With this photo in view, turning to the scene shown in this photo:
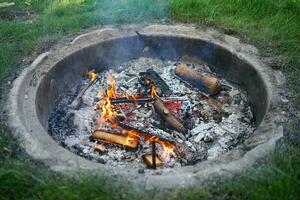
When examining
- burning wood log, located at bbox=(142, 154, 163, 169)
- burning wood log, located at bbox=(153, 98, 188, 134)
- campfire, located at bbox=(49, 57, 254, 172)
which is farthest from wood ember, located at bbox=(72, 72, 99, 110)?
burning wood log, located at bbox=(142, 154, 163, 169)

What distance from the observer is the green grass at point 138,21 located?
304 cm

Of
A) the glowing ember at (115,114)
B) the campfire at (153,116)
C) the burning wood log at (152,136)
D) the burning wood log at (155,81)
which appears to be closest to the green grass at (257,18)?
the campfire at (153,116)

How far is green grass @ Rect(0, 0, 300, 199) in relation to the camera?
9.96 ft

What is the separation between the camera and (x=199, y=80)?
190 inches

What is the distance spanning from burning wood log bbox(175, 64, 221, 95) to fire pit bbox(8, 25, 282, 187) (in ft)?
Answer: 0.04

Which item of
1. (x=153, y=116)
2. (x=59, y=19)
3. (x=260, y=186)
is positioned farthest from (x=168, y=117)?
(x=59, y=19)

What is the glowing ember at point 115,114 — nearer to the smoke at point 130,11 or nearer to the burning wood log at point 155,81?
the burning wood log at point 155,81

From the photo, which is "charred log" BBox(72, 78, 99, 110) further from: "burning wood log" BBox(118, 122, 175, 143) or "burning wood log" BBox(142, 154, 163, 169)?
"burning wood log" BBox(142, 154, 163, 169)

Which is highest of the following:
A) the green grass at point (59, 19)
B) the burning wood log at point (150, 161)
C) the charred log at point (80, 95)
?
the green grass at point (59, 19)

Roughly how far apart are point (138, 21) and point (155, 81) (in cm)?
121

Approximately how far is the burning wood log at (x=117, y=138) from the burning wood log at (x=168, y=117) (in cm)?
45

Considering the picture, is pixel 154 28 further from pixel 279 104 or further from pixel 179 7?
pixel 279 104

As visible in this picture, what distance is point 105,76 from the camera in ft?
17.3

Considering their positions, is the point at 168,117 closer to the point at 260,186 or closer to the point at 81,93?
the point at 81,93
